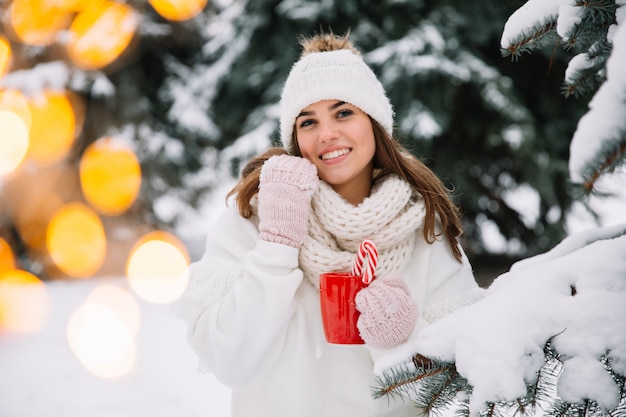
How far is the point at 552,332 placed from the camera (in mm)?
825

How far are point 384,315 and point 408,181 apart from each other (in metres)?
0.72

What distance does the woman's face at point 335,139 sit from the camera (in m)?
1.77

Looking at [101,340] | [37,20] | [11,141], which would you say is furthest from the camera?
[37,20]

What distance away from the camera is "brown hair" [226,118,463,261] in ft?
5.81

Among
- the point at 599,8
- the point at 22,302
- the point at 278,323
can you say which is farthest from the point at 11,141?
the point at 599,8

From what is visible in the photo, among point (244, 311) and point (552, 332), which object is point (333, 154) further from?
point (552, 332)

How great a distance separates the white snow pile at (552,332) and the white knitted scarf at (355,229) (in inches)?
29.7

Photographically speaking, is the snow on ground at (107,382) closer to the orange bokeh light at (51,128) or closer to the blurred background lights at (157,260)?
the blurred background lights at (157,260)

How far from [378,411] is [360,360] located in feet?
0.55

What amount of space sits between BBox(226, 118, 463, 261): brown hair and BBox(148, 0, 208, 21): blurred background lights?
6.30 m

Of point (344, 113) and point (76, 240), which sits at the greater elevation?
point (344, 113)

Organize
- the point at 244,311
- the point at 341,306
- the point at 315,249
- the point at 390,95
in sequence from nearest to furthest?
the point at 341,306 → the point at 244,311 → the point at 315,249 → the point at 390,95

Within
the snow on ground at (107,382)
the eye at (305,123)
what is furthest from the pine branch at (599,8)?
the snow on ground at (107,382)

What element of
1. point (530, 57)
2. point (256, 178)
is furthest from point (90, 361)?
point (530, 57)
